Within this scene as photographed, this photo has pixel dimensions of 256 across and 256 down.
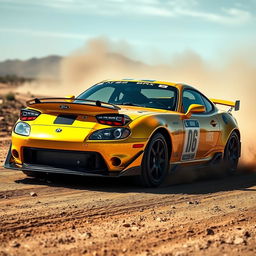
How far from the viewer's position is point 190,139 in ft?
33.7

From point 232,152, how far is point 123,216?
16.6ft

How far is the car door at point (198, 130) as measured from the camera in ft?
33.6

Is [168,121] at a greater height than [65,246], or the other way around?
[168,121]

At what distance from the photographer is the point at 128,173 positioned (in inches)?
354

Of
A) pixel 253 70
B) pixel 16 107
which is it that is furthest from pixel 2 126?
pixel 253 70

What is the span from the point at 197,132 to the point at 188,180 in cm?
74

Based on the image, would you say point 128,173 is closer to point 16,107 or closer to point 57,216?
point 57,216

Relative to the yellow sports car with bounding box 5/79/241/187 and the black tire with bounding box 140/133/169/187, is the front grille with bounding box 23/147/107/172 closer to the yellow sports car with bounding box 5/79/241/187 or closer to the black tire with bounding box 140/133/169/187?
the yellow sports car with bounding box 5/79/241/187

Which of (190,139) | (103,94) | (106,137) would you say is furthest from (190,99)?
(106,137)

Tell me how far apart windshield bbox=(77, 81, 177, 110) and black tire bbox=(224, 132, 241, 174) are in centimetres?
169

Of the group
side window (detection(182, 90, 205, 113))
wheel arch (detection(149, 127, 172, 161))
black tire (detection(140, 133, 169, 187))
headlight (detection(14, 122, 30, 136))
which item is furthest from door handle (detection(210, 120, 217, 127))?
headlight (detection(14, 122, 30, 136))

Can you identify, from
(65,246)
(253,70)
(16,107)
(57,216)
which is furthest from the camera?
(253,70)

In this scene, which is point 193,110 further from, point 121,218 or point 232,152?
point 121,218

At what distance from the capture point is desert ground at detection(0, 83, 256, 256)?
5852mm
